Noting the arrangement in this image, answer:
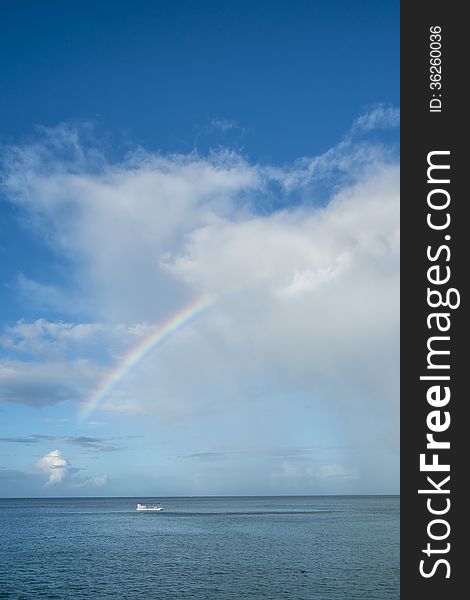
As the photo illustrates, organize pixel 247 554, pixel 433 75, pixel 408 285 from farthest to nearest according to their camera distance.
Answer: pixel 247 554
pixel 433 75
pixel 408 285

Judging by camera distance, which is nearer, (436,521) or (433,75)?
(436,521)

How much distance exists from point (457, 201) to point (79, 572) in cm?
6541

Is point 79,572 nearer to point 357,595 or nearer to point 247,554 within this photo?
point 247,554

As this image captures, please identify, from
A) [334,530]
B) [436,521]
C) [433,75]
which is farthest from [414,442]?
[334,530]

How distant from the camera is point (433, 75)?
56.6ft

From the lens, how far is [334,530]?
119 metres

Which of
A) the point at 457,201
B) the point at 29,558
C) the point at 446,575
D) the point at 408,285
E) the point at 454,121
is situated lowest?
Result: the point at 29,558

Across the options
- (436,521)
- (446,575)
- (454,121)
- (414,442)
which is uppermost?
(454,121)

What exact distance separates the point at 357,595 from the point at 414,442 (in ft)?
138

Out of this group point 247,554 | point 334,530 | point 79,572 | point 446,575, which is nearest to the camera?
point 446,575

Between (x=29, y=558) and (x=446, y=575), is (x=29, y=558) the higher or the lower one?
the lower one

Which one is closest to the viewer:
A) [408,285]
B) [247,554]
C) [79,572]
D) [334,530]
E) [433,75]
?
[408,285]

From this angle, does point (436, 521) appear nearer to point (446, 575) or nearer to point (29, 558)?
point (446, 575)

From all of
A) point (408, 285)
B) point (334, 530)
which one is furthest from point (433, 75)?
point (334, 530)
